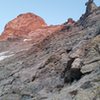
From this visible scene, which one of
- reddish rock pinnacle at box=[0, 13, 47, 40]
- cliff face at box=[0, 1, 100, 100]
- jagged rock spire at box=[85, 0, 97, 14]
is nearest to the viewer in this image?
cliff face at box=[0, 1, 100, 100]

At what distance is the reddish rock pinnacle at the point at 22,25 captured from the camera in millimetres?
90250

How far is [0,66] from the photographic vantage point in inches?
1674

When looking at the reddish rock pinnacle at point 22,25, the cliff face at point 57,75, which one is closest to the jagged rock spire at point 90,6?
the cliff face at point 57,75

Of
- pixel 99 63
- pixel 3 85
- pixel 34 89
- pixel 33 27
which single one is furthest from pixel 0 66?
pixel 33 27

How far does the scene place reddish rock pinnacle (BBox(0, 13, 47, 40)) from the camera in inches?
3553

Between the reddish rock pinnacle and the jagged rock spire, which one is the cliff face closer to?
the jagged rock spire

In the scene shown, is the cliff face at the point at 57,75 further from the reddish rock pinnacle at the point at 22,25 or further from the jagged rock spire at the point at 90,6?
the reddish rock pinnacle at the point at 22,25

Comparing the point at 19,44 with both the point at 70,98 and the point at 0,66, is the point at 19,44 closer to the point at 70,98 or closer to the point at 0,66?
the point at 0,66

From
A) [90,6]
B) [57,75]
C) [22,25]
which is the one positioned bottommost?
[57,75]

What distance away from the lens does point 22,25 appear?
9131 cm

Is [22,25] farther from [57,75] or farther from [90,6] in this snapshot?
[57,75]

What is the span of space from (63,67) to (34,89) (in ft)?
9.87

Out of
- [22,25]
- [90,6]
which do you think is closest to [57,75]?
[90,6]

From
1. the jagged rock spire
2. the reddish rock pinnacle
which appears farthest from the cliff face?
the reddish rock pinnacle
